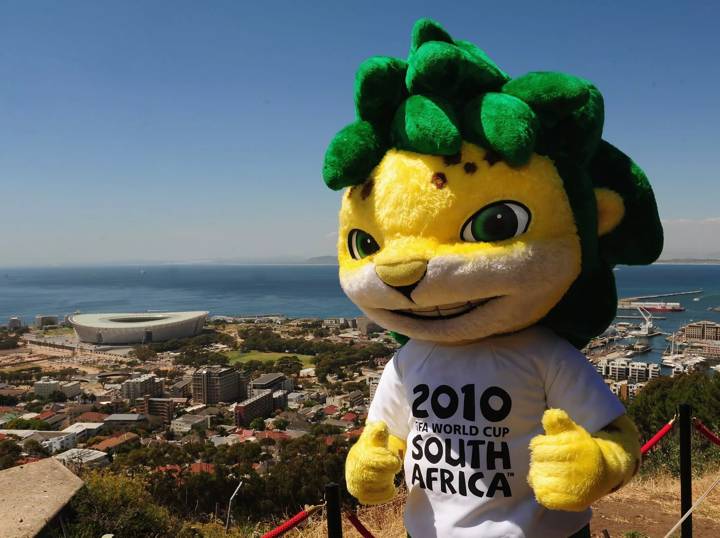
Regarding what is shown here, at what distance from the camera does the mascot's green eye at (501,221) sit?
1.40 m

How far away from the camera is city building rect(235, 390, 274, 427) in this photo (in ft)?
71.8

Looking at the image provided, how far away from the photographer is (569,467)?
4.09ft

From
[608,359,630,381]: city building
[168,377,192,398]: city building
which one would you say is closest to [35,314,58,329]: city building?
[168,377,192,398]: city building

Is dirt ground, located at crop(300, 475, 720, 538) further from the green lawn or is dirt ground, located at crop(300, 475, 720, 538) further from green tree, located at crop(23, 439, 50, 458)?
the green lawn

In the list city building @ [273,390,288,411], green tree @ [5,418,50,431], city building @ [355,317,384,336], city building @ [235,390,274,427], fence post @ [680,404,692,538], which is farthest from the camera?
city building @ [355,317,384,336]

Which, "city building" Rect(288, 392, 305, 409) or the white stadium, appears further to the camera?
the white stadium

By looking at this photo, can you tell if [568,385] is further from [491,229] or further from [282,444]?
[282,444]

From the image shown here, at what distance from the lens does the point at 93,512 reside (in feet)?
11.7

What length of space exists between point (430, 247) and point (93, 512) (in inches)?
131

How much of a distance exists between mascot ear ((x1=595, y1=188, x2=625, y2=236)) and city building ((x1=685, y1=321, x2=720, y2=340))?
42.9 meters

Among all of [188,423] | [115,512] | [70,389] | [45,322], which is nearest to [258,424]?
[188,423]

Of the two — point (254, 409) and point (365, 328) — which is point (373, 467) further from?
point (365, 328)

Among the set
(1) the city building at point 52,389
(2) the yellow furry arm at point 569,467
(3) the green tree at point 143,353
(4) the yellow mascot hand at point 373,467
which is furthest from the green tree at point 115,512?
(3) the green tree at point 143,353

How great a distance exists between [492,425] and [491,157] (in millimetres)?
714
